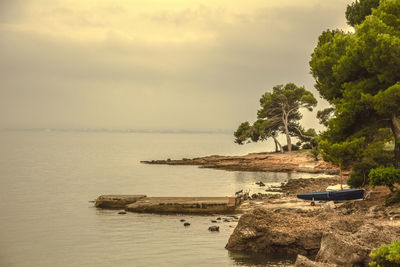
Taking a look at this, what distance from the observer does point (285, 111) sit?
8812 centimetres

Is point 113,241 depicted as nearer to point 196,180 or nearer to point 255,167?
point 196,180

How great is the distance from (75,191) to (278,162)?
39238 mm

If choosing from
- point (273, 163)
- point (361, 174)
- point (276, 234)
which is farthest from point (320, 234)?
point (273, 163)

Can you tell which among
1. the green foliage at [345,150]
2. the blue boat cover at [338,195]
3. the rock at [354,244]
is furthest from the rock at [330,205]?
the rock at [354,244]

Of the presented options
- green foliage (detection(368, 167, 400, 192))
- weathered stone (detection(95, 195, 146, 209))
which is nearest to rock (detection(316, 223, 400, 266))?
green foliage (detection(368, 167, 400, 192))

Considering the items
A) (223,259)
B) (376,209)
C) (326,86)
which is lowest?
(223,259)

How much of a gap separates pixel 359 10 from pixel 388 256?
35.3 metres

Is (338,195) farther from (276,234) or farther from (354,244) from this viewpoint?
(354,244)

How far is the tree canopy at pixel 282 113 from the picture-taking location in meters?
85.9

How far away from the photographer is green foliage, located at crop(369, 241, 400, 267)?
11.5m

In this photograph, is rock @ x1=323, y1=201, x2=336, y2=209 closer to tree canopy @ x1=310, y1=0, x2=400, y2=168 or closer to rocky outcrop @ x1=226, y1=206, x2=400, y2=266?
tree canopy @ x1=310, y1=0, x2=400, y2=168

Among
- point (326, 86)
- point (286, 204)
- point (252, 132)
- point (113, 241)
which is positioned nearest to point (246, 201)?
point (286, 204)

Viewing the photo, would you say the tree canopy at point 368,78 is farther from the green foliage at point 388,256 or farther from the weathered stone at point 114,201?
the weathered stone at point 114,201

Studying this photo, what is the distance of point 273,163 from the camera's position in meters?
76.7
